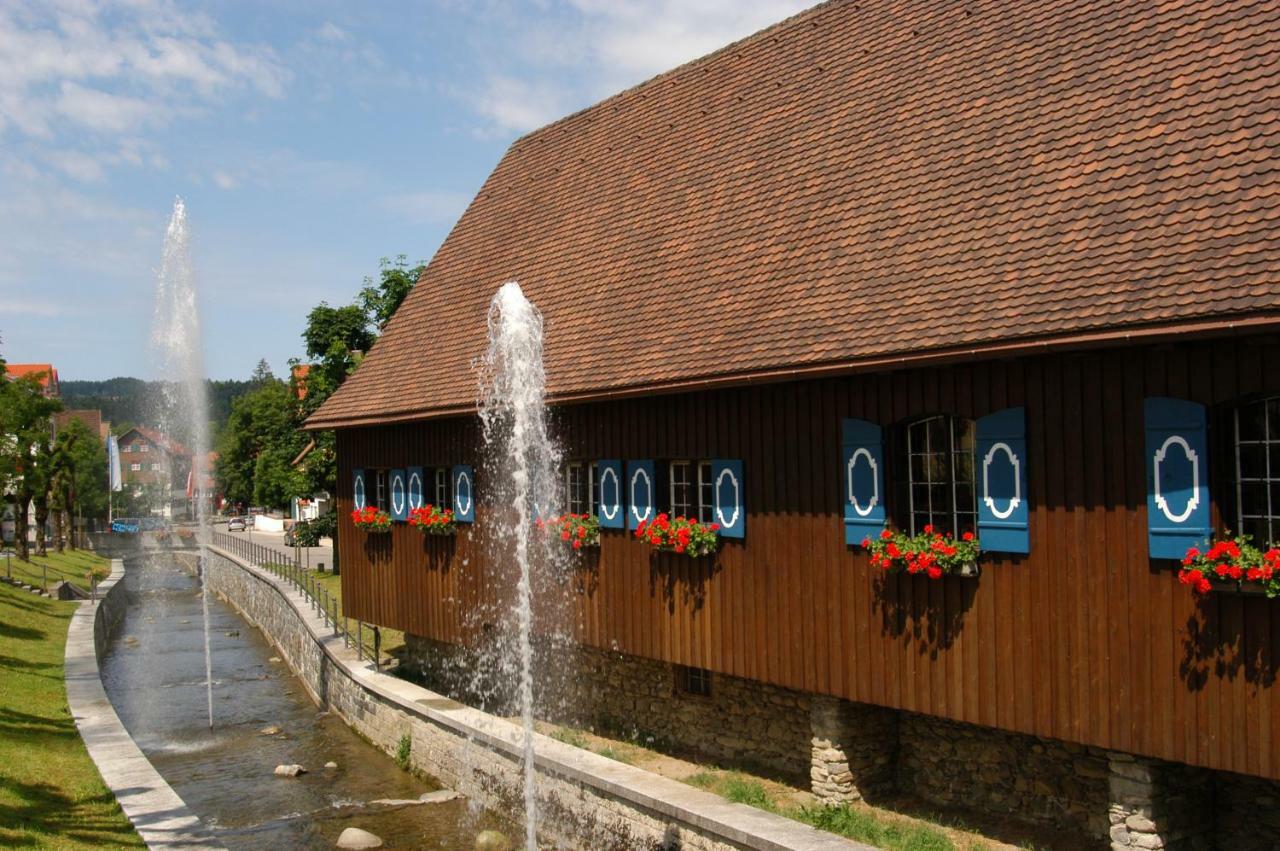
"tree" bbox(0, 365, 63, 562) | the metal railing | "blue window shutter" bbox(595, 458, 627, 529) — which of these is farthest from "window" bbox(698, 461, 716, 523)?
"tree" bbox(0, 365, 63, 562)

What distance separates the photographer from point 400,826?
14.7 m

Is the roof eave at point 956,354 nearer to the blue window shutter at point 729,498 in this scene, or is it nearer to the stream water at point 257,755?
the blue window shutter at point 729,498

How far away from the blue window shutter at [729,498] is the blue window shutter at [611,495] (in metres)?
1.75

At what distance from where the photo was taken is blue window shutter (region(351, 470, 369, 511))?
796 inches

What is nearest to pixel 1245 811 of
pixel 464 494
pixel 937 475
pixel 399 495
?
pixel 937 475

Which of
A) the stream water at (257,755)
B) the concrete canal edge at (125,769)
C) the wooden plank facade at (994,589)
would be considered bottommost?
the stream water at (257,755)

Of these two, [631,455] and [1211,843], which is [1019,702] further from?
[631,455]

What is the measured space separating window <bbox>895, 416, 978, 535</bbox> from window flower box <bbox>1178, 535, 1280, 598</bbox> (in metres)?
2.13

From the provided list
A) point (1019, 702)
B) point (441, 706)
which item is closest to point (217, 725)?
point (441, 706)

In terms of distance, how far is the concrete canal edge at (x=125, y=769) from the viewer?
38.0 ft

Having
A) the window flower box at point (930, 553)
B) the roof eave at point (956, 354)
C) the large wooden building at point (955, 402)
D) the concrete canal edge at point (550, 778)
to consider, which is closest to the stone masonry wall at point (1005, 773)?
the large wooden building at point (955, 402)

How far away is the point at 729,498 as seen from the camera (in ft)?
41.6

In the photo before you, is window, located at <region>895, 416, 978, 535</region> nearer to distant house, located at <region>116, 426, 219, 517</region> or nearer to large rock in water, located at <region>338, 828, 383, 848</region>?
large rock in water, located at <region>338, 828, 383, 848</region>

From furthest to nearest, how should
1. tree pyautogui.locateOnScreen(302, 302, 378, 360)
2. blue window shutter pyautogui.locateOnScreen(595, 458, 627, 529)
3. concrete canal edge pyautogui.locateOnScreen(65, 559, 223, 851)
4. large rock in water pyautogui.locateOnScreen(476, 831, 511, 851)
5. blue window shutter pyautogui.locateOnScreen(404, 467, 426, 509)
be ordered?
tree pyautogui.locateOnScreen(302, 302, 378, 360)
blue window shutter pyautogui.locateOnScreen(404, 467, 426, 509)
blue window shutter pyautogui.locateOnScreen(595, 458, 627, 529)
large rock in water pyautogui.locateOnScreen(476, 831, 511, 851)
concrete canal edge pyautogui.locateOnScreen(65, 559, 223, 851)
